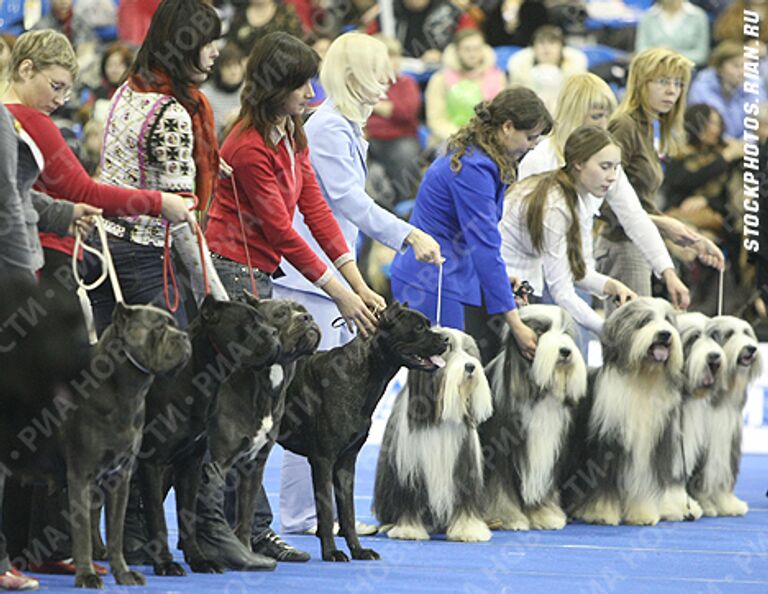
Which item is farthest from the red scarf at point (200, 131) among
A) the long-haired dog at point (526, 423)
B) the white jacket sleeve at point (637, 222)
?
the white jacket sleeve at point (637, 222)

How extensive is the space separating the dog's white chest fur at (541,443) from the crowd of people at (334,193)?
0.32m

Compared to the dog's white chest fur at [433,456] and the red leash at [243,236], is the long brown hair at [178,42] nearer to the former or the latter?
the red leash at [243,236]

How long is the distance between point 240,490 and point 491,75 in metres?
6.45

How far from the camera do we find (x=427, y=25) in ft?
36.6

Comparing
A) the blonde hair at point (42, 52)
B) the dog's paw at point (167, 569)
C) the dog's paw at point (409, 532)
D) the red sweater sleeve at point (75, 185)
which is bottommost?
the dog's paw at point (409, 532)

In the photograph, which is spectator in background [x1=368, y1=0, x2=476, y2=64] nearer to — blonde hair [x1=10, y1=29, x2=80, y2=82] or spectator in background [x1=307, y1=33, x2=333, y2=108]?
spectator in background [x1=307, y1=33, x2=333, y2=108]

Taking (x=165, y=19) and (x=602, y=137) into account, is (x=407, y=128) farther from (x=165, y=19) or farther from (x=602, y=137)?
(x=165, y=19)

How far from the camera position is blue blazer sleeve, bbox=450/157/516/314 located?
237 inches

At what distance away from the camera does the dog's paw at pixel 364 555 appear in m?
5.19

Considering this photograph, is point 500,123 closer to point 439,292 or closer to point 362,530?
point 439,292

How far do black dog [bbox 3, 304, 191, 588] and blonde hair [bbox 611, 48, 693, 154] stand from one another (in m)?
3.96

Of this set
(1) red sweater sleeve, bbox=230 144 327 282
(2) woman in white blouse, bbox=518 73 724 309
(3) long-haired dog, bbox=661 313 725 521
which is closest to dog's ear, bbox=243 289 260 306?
(1) red sweater sleeve, bbox=230 144 327 282

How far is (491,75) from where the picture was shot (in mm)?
10750

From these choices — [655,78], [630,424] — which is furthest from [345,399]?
[655,78]
